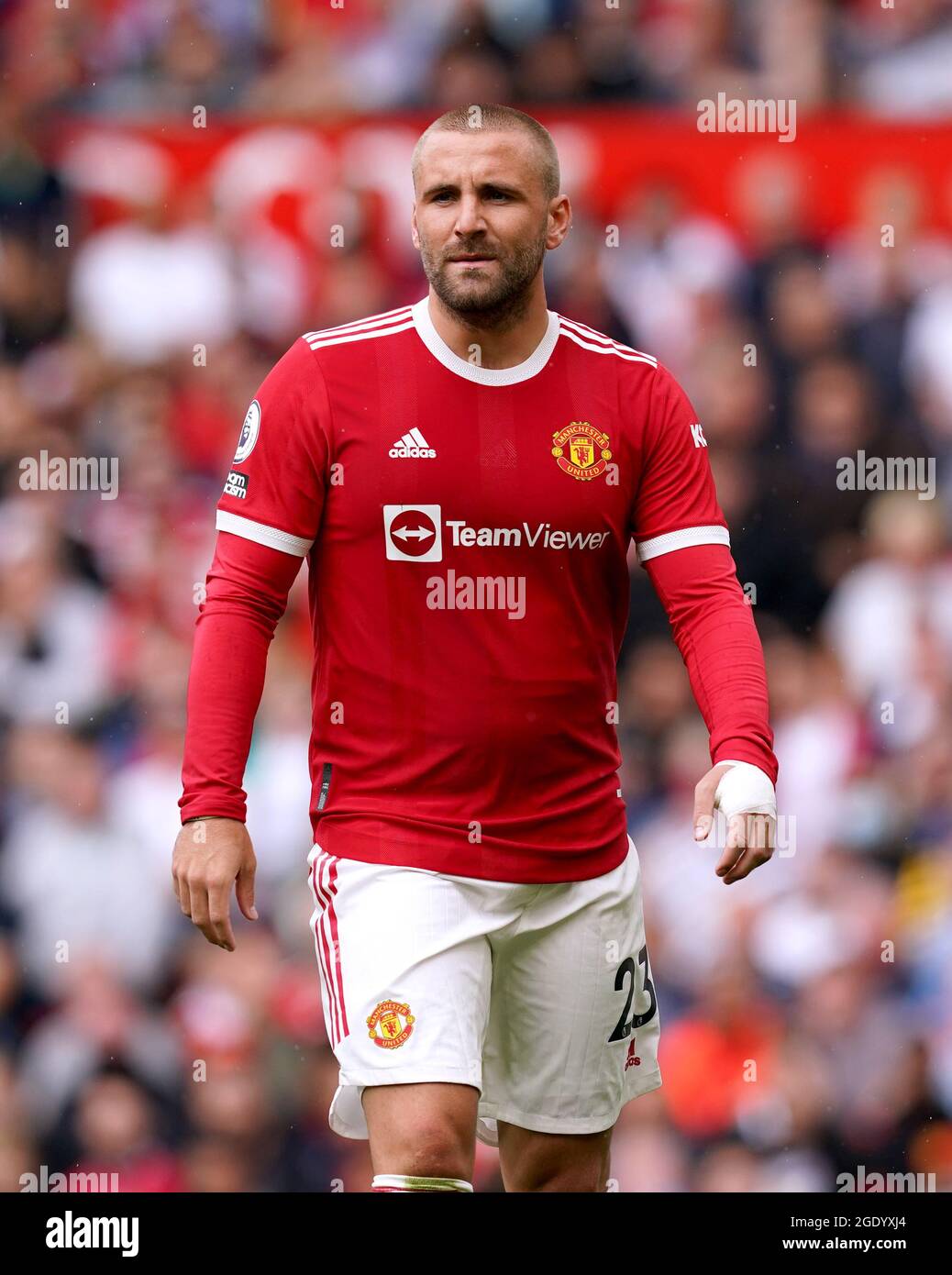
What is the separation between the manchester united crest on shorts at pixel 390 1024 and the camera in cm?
350

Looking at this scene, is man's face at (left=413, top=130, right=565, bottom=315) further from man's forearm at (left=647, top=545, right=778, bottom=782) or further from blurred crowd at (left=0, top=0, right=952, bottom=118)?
blurred crowd at (left=0, top=0, right=952, bottom=118)

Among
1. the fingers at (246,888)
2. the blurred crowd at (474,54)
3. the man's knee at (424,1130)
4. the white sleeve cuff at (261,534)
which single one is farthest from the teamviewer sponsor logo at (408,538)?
Answer: the blurred crowd at (474,54)

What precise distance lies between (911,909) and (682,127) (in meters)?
3.02

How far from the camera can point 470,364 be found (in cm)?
379

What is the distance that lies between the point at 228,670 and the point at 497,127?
113 cm

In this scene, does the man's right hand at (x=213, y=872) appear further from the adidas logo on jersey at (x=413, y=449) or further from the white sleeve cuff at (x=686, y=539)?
the white sleeve cuff at (x=686, y=539)

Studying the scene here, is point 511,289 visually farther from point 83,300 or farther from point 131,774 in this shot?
point 83,300

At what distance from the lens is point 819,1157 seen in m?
6.35

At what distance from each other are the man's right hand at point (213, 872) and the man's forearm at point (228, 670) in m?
0.03

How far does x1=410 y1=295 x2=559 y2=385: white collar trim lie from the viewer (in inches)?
149

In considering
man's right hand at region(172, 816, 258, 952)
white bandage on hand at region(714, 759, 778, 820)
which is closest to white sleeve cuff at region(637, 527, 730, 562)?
white bandage on hand at region(714, 759, 778, 820)

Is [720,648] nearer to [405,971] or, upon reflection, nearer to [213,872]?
[405,971]

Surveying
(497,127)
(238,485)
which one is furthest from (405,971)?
(497,127)
